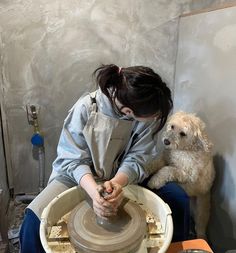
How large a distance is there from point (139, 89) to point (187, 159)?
0.63 meters

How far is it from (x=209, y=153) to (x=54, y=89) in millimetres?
1023

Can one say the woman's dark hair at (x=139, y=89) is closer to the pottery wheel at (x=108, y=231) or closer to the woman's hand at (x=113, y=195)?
the woman's hand at (x=113, y=195)

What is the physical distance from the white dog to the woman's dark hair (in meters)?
0.39

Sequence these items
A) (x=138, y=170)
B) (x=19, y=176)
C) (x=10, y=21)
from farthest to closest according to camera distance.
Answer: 1. (x=19, y=176)
2. (x=10, y=21)
3. (x=138, y=170)

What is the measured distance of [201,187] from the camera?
144 cm

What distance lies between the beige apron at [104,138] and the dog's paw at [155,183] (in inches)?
8.4

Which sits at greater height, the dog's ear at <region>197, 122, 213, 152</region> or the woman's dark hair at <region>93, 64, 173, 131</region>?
the woman's dark hair at <region>93, 64, 173, 131</region>

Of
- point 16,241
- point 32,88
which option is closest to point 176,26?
point 32,88

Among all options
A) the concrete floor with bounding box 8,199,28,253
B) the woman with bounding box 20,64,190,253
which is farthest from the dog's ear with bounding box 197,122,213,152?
the concrete floor with bounding box 8,199,28,253

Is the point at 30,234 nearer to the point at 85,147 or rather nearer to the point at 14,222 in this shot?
the point at 85,147

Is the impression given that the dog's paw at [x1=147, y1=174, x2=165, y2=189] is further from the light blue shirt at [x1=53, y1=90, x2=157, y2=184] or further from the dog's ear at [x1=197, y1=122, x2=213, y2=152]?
the dog's ear at [x1=197, y1=122, x2=213, y2=152]

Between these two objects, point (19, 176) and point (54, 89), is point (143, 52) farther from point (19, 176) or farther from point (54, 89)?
point (19, 176)

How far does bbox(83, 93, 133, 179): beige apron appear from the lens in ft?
3.76

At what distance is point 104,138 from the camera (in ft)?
3.84
